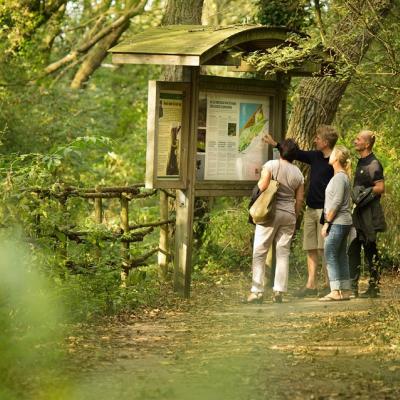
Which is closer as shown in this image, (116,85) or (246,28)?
(246,28)

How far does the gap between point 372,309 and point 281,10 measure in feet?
18.7

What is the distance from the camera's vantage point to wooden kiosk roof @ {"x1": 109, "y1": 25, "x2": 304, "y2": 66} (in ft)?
33.8

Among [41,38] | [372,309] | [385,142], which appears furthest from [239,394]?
[41,38]

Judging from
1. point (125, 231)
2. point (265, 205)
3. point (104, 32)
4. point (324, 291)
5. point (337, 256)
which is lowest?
point (324, 291)

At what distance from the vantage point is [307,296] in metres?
11.8

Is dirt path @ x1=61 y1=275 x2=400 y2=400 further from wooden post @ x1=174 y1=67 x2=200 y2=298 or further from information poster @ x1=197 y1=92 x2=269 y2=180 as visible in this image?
information poster @ x1=197 y1=92 x2=269 y2=180

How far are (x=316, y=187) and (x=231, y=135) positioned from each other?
3.74 ft

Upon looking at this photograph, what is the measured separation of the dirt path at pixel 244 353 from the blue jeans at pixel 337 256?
0.41 metres

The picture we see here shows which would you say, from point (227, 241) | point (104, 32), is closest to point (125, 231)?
point (227, 241)

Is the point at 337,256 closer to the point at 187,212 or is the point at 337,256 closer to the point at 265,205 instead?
the point at 265,205

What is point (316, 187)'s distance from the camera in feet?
38.1

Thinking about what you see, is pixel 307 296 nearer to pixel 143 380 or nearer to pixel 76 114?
→ pixel 143 380

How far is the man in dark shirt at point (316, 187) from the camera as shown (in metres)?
11.5

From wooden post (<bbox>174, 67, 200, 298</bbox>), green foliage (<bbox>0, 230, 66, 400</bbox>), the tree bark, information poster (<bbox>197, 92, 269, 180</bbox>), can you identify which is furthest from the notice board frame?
green foliage (<bbox>0, 230, 66, 400</bbox>)
